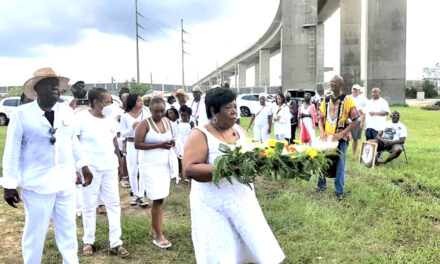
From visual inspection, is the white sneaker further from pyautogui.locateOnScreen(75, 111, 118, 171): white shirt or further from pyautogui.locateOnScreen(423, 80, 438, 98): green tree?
pyautogui.locateOnScreen(423, 80, 438, 98): green tree

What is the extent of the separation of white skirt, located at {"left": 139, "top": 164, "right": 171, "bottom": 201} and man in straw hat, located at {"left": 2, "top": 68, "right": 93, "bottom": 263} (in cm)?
129

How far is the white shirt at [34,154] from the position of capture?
3.26 meters

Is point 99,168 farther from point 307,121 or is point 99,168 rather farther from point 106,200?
point 307,121

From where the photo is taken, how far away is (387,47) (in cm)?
3142

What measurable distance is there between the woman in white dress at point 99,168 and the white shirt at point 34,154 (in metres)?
1.08

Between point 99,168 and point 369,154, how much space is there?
6730mm

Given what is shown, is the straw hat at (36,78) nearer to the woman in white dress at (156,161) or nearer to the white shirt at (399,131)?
the woman in white dress at (156,161)

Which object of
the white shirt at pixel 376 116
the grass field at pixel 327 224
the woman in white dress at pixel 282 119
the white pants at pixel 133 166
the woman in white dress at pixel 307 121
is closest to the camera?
the grass field at pixel 327 224

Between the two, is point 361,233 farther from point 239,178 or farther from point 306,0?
point 306,0

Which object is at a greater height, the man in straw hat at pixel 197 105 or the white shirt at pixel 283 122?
the man in straw hat at pixel 197 105

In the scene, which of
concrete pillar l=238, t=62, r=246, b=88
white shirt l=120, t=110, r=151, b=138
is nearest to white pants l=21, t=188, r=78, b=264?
white shirt l=120, t=110, r=151, b=138

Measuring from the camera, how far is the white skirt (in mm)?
4734

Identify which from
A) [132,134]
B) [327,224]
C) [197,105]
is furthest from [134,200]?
[327,224]

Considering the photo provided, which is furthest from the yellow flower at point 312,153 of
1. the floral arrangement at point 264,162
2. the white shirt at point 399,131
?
the white shirt at point 399,131
